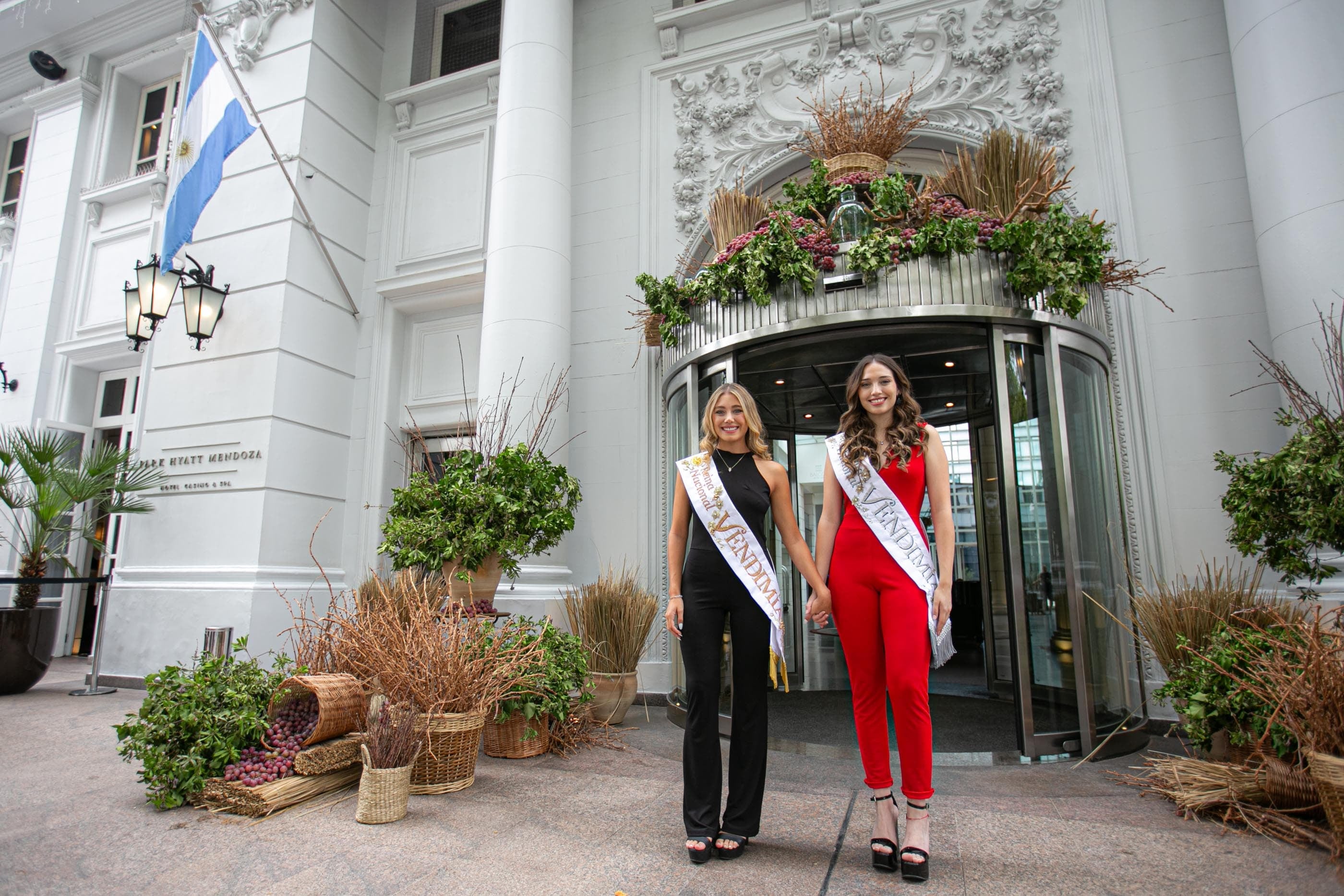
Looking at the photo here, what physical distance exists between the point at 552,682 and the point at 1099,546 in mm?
3291

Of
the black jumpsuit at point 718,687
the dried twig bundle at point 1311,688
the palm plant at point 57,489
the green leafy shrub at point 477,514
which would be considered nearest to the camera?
the dried twig bundle at point 1311,688

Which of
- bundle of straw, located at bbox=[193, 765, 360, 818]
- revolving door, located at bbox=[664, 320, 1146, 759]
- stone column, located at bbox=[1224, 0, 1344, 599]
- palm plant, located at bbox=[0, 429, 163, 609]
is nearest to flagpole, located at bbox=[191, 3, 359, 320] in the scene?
palm plant, located at bbox=[0, 429, 163, 609]

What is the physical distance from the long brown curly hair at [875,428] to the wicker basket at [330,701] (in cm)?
238

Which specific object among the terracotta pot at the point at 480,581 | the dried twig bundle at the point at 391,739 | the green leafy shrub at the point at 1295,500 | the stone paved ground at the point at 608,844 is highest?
the green leafy shrub at the point at 1295,500

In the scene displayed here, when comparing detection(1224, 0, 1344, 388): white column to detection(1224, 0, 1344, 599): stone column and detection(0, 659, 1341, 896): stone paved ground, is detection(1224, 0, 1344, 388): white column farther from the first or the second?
detection(0, 659, 1341, 896): stone paved ground

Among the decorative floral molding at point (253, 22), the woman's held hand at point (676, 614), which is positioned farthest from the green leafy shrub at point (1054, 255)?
the decorative floral molding at point (253, 22)

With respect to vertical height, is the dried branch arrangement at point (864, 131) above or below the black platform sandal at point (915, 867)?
above

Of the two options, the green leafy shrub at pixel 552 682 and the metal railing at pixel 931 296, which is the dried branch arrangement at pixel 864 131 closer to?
the metal railing at pixel 931 296

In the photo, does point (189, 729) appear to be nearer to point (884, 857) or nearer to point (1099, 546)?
point (884, 857)

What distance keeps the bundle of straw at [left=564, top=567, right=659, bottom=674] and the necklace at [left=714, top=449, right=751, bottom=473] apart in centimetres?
232

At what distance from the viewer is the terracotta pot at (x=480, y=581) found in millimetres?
4691

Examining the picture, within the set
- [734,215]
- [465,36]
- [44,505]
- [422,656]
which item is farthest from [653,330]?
[44,505]

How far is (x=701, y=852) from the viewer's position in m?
2.48

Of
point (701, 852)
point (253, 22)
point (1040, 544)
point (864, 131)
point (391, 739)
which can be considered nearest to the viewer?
point (701, 852)
